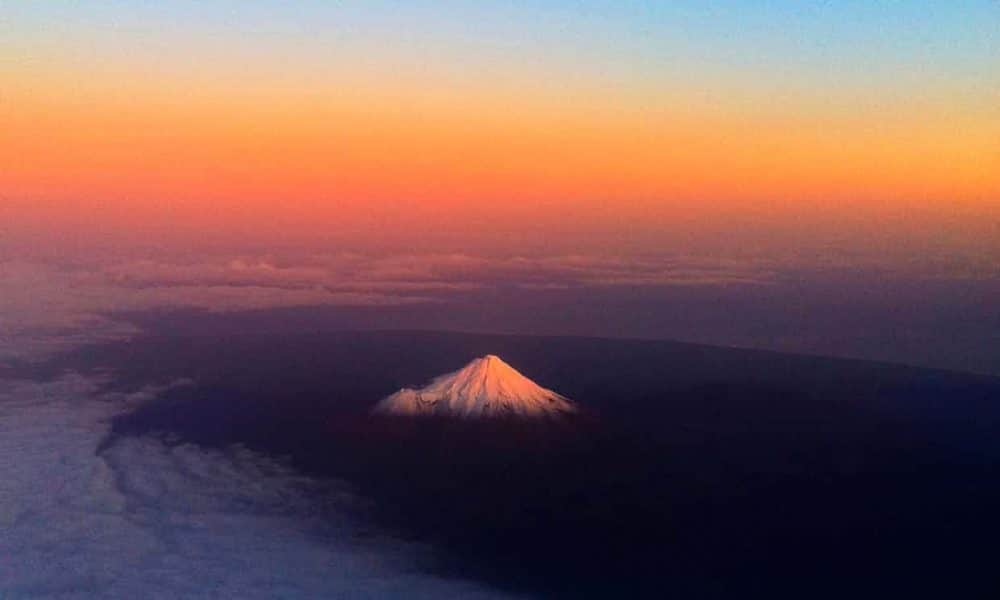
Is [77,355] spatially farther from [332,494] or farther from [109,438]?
[332,494]

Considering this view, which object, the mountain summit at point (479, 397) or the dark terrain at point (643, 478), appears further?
the mountain summit at point (479, 397)

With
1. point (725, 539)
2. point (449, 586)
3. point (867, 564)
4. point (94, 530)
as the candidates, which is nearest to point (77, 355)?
point (94, 530)

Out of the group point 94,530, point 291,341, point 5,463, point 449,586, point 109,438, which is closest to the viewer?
point 449,586

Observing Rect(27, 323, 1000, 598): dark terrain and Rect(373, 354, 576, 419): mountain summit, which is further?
Rect(373, 354, 576, 419): mountain summit
